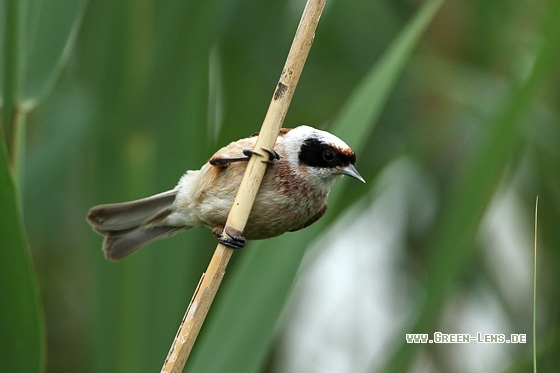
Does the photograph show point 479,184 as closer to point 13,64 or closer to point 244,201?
point 244,201

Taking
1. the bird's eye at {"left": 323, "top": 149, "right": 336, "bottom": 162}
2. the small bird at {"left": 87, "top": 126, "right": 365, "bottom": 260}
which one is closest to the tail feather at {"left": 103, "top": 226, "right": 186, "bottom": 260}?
the small bird at {"left": 87, "top": 126, "right": 365, "bottom": 260}

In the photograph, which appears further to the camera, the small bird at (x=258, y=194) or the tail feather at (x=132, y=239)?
the tail feather at (x=132, y=239)

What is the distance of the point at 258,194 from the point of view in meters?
1.47

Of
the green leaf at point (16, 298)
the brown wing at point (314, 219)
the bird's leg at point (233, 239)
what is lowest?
the green leaf at point (16, 298)

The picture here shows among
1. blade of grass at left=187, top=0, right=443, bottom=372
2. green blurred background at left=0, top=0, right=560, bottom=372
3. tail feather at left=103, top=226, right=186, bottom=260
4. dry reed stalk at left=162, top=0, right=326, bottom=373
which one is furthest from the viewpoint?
tail feather at left=103, top=226, right=186, bottom=260

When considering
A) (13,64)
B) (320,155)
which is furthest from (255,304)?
(13,64)

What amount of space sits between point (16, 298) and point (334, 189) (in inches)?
29.0

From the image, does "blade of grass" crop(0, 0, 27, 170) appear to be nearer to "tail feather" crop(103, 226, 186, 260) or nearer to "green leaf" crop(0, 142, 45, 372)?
"green leaf" crop(0, 142, 45, 372)

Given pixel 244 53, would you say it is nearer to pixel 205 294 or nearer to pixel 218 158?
pixel 218 158

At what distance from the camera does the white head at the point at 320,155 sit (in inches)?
56.6

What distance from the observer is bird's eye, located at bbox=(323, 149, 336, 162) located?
4.75 feet

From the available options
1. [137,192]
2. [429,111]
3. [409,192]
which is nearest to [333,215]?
[137,192]

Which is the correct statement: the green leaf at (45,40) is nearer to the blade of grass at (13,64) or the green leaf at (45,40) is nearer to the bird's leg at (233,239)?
the blade of grass at (13,64)

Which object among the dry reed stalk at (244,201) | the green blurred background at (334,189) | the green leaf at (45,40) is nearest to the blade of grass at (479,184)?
the green blurred background at (334,189)
